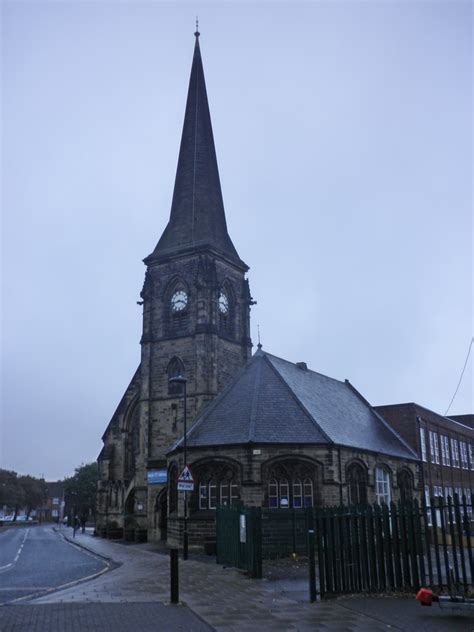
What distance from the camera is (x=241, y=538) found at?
18.6m

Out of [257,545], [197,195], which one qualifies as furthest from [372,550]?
[197,195]

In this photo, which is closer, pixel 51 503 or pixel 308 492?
pixel 308 492

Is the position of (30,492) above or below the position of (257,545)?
above

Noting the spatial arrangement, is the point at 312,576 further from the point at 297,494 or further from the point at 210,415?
the point at 210,415

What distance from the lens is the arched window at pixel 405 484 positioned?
3806 centimetres

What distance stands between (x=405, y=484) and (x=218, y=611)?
29.7 meters

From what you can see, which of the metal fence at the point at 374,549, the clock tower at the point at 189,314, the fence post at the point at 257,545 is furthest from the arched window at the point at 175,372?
the metal fence at the point at 374,549

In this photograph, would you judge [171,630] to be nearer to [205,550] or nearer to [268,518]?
[268,518]

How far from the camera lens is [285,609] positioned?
1202cm

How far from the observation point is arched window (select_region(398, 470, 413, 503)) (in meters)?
38.1

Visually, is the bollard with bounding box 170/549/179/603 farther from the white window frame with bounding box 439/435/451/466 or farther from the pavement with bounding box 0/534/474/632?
the white window frame with bounding box 439/435/451/466

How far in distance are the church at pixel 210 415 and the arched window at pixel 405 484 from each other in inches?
5.0

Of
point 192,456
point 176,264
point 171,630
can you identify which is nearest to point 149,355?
point 176,264

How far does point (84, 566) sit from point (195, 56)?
4526 cm
